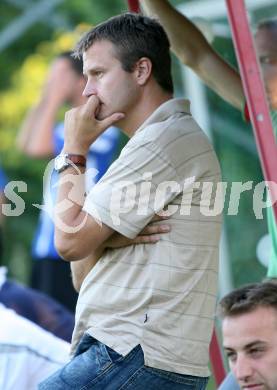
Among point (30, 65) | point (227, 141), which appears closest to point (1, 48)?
point (30, 65)

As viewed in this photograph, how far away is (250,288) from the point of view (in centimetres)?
449

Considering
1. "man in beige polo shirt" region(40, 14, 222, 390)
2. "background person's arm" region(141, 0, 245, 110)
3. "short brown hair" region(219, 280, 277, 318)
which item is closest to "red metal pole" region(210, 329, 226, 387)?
"short brown hair" region(219, 280, 277, 318)

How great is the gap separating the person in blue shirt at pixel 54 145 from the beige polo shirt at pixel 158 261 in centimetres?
306

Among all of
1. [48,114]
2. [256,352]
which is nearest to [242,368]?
[256,352]

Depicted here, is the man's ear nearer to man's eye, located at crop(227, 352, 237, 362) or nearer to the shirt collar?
the shirt collar

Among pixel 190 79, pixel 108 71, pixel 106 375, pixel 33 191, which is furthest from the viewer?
pixel 33 191

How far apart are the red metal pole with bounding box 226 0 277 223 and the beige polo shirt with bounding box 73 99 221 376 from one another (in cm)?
19

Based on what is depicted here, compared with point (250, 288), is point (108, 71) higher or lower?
higher

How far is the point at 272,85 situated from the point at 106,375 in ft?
4.30

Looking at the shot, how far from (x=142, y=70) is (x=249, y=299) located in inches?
40.0

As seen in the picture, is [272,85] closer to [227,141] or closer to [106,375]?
[106,375]

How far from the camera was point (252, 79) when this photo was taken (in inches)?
151

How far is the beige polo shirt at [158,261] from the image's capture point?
144 inches

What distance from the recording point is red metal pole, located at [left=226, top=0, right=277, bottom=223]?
380 cm
